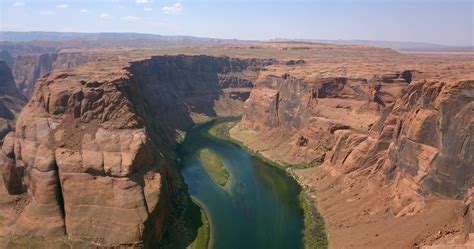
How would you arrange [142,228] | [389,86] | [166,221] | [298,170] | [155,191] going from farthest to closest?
1. [389,86]
2. [298,170]
3. [166,221]
4. [155,191]
5. [142,228]

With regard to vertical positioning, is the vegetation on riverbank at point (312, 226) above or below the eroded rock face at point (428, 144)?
below

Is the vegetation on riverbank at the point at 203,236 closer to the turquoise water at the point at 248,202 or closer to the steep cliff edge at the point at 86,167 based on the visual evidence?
the turquoise water at the point at 248,202

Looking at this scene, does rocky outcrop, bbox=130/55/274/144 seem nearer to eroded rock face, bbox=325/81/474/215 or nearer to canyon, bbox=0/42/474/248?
canyon, bbox=0/42/474/248

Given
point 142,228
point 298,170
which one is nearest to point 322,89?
point 298,170

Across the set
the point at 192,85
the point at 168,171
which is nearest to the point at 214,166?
Answer: the point at 168,171

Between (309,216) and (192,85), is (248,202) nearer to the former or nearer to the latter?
(309,216)

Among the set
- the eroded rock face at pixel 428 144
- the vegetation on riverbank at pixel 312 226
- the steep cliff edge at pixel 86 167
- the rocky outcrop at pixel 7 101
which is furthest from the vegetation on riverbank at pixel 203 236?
the rocky outcrop at pixel 7 101

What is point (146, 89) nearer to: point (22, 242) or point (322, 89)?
point (322, 89)
